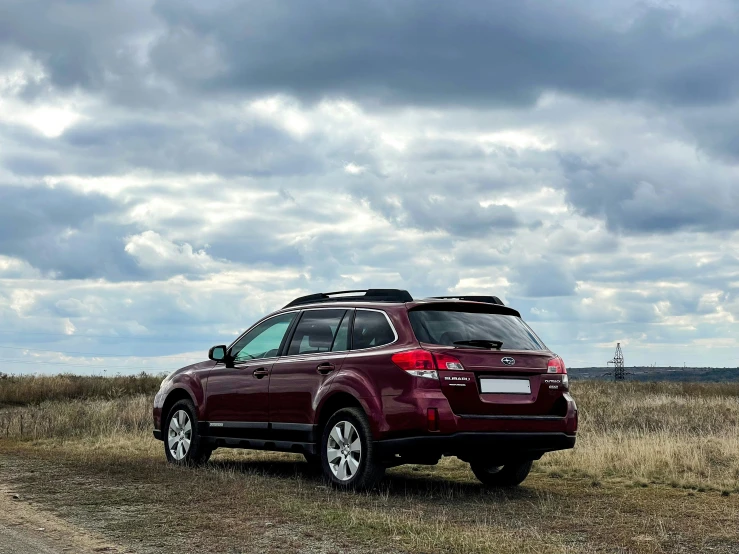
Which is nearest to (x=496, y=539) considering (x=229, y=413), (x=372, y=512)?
(x=372, y=512)

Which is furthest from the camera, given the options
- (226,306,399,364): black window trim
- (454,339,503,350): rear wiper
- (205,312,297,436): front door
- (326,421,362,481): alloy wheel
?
(205,312,297,436): front door

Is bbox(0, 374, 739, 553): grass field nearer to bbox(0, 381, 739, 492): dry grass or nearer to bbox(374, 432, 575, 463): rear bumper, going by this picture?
bbox(0, 381, 739, 492): dry grass

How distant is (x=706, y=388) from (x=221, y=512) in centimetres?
3456

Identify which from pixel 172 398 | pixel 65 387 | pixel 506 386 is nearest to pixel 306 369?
pixel 506 386

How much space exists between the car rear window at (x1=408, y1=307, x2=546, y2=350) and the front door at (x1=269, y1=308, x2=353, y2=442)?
3.26 ft

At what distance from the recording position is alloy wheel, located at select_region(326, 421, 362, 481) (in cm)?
950

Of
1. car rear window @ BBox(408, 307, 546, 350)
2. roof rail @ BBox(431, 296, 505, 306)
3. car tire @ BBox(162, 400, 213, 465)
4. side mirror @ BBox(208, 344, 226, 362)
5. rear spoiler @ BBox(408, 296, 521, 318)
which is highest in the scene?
roof rail @ BBox(431, 296, 505, 306)

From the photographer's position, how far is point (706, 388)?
39.2m

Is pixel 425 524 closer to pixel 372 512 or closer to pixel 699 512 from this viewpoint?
pixel 372 512

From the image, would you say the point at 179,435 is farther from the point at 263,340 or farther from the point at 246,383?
the point at 263,340

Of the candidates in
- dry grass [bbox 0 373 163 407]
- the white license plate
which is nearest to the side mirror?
the white license plate

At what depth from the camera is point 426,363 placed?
898 centimetres

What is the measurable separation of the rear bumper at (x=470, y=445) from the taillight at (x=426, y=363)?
595 millimetres

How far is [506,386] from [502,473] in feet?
6.67
